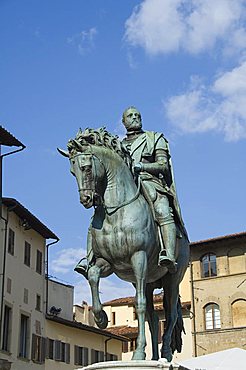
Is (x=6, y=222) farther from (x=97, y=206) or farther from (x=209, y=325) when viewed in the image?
(x=97, y=206)

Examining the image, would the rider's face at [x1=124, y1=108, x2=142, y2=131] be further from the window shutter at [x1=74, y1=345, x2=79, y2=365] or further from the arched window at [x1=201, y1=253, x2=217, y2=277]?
the arched window at [x1=201, y1=253, x2=217, y2=277]

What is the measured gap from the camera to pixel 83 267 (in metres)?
8.11

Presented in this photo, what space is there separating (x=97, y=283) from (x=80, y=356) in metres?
33.7

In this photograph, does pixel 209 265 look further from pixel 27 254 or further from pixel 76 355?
pixel 27 254

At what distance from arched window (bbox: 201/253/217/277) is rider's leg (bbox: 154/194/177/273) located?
4091cm

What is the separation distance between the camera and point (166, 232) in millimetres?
8242

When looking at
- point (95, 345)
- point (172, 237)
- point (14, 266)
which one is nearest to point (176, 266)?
point (172, 237)

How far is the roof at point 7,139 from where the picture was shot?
31.4 m

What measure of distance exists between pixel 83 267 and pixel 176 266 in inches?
48.9

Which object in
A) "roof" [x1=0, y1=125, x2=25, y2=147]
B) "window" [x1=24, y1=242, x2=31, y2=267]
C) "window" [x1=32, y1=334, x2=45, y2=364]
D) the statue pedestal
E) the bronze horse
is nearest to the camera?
the statue pedestal

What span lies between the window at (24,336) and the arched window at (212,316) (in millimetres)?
16969

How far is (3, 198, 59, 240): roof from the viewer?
32812mm

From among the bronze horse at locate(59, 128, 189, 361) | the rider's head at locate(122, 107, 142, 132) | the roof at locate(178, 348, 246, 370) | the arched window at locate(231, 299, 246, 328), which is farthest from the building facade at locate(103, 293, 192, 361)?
the bronze horse at locate(59, 128, 189, 361)

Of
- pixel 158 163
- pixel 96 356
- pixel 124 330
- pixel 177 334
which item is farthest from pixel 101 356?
pixel 158 163
